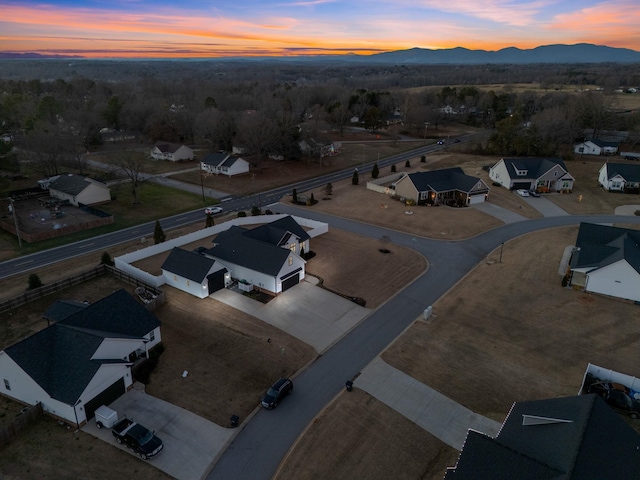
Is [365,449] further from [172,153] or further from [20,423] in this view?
[172,153]

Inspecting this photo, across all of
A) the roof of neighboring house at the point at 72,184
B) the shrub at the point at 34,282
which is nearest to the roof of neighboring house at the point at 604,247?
the shrub at the point at 34,282

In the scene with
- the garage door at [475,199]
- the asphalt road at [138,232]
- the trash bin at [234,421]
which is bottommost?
the asphalt road at [138,232]

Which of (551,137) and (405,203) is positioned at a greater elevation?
(551,137)

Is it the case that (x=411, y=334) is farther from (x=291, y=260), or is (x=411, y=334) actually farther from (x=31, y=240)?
(x=31, y=240)

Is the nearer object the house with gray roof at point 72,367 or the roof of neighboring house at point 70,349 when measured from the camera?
the house with gray roof at point 72,367

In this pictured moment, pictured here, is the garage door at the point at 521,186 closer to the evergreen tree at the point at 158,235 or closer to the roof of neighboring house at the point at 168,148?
the evergreen tree at the point at 158,235

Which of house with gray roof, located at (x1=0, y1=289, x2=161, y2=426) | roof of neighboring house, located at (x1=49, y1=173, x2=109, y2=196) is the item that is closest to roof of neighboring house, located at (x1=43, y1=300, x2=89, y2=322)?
house with gray roof, located at (x1=0, y1=289, x2=161, y2=426)

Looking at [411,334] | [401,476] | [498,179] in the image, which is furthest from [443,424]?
[498,179]
